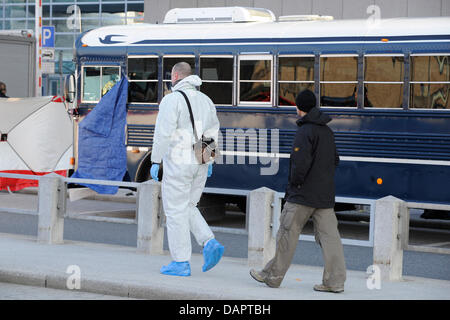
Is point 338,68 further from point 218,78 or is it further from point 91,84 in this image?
point 91,84

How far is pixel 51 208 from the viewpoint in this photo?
1209cm

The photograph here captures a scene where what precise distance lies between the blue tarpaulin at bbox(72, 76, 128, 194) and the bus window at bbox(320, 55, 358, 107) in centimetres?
349

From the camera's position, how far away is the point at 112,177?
52.4 feet

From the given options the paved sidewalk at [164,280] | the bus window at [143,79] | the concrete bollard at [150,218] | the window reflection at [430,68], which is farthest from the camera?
the bus window at [143,79]

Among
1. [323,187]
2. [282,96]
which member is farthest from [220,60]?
[323,187]

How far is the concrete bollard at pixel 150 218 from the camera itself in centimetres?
1129

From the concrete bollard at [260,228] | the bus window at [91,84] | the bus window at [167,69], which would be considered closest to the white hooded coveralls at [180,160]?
the concrete bollard at [260,228]

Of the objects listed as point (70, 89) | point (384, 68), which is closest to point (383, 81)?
point (384, 68)

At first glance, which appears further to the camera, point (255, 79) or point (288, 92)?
point (255, 79)

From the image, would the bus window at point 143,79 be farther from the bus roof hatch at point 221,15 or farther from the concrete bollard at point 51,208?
the concrete bollard at point 51,208

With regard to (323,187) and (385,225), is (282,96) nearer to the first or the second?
(385,225)

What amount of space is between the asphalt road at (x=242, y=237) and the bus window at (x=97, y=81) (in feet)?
7.01

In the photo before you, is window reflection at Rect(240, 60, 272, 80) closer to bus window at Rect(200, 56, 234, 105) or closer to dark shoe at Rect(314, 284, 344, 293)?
bus window at Rect(200, 56, 234, 105)

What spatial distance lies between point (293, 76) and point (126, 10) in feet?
83.8
